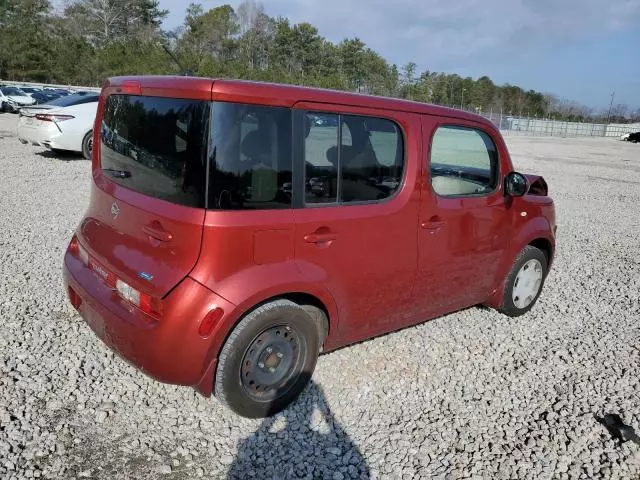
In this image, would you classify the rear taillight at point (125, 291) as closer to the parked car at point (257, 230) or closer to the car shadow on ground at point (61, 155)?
the parked car at point (257, 230)

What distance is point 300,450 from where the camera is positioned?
280cm

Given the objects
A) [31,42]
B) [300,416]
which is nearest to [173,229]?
[300,416]

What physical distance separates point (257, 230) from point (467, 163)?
223 cm

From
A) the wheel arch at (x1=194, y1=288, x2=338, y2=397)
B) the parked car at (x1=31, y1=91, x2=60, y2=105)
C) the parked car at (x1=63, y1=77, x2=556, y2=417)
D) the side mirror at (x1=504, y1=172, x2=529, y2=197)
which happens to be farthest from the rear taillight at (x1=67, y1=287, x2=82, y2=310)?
the parked car at (x1=31, y1=91, x2=60, y2=105)

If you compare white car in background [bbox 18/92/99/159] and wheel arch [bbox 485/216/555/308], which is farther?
white car in background [bbox 18/92/99/159]

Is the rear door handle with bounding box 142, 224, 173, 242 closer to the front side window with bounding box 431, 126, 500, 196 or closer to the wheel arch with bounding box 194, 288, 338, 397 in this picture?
the wheel arch with bounding box 194, 288, 338, 397

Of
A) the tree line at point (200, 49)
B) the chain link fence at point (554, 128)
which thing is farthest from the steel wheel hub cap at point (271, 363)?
the chain link fence at point (554, 128)

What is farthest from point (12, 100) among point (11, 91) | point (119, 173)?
point (119, 173)

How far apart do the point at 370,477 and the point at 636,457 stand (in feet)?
5.11

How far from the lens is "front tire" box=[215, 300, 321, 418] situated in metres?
2.75

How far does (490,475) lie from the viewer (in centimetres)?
272

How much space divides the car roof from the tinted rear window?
69 mm

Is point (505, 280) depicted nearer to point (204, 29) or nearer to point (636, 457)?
point (636, 457)

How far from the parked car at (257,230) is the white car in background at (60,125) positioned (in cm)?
889
